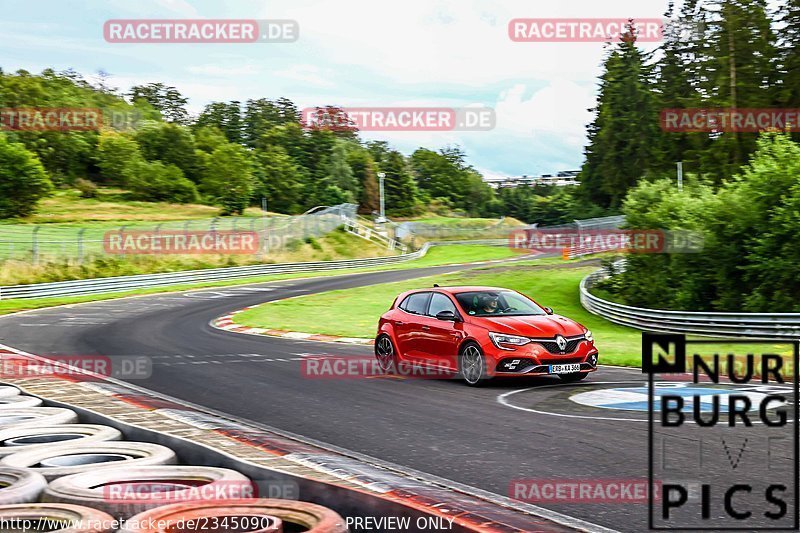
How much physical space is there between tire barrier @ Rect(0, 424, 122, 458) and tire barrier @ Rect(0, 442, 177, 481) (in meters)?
0.40

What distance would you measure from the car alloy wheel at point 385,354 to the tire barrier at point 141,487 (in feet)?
30.1

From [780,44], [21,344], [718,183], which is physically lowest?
[21,344]

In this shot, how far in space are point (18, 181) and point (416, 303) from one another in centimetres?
6859

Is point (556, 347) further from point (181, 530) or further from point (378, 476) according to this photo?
point (181, 530)

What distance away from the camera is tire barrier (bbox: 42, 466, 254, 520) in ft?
17.6

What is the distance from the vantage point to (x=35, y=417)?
8.92 meters

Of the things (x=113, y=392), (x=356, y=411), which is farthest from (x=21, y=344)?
(x=356, y=411)

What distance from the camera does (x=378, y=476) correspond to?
6.43m

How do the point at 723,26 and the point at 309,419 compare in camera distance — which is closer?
the point at 309,419

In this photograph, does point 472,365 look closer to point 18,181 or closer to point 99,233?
point 99,233

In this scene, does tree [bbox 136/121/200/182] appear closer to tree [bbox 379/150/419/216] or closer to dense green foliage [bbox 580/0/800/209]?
tree [bbox 379/150/419/216]

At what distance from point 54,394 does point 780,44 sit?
61.6 metres

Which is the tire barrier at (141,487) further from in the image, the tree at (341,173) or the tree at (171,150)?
the tree at (341,173)

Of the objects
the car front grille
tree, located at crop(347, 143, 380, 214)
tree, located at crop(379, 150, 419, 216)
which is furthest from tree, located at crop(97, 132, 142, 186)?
the car front grille
